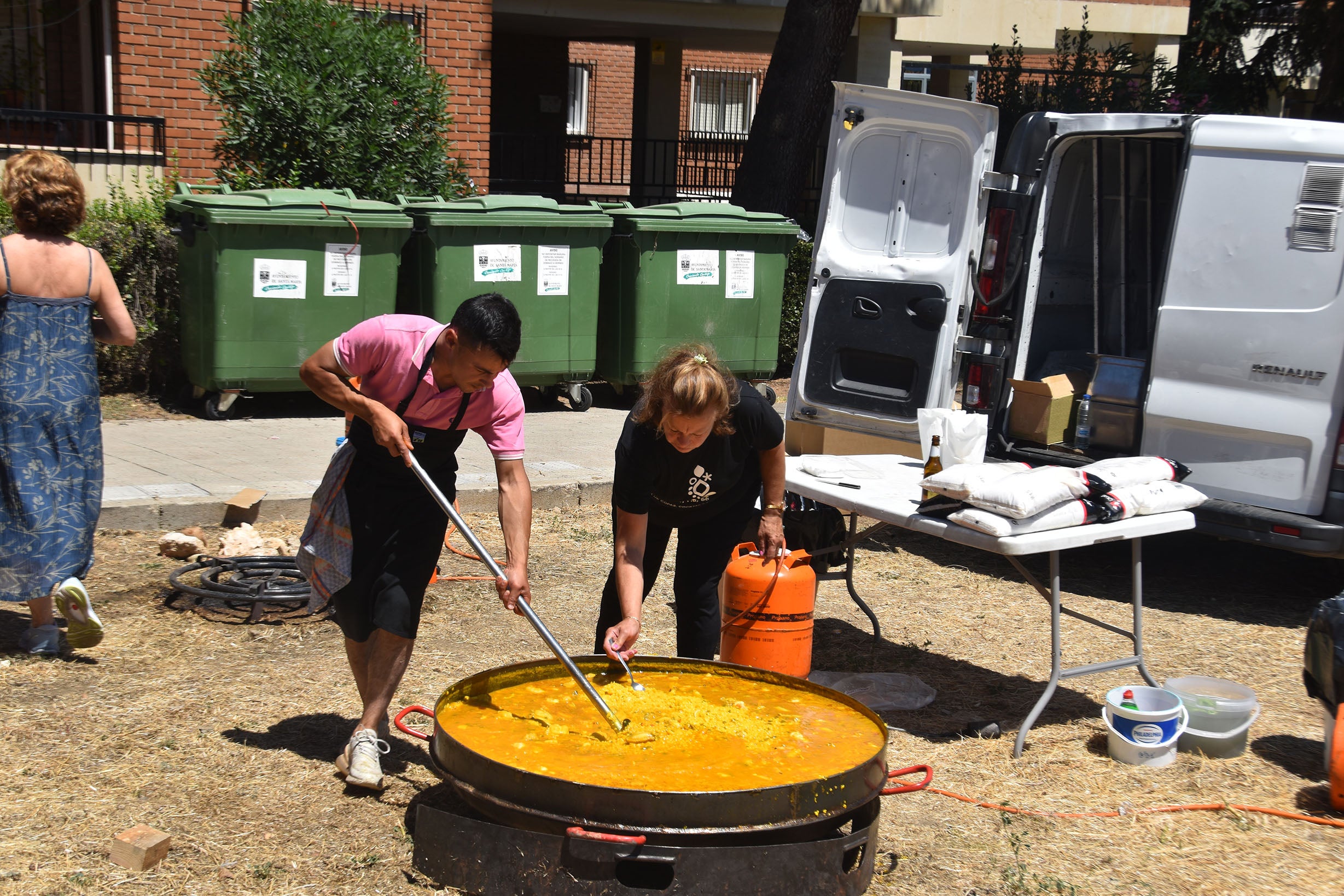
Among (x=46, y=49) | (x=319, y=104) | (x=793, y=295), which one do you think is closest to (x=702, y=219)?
(x=793, y=295)

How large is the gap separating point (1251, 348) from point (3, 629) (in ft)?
17.9

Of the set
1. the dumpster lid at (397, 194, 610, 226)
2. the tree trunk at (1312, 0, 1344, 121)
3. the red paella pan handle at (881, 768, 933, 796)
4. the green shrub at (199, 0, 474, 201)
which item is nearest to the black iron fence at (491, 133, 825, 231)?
the green shrub at (199, 0, 474, 201)

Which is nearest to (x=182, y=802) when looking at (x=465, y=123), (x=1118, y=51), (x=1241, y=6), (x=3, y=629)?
(x=3, y=629)

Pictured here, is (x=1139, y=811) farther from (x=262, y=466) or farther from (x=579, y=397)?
(x=579, y=397)

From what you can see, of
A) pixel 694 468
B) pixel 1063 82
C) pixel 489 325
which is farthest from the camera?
pixel 1063 82

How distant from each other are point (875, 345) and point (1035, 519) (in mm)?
2566

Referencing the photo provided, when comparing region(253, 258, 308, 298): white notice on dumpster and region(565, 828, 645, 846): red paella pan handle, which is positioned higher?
region(253, 258, 308, 298): white notice on dumpster

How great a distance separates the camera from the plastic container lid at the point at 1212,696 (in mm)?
4547

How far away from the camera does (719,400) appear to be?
368cm

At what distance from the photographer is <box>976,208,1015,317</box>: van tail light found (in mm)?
6484

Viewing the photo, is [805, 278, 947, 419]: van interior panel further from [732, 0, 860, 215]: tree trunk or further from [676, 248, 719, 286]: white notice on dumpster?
[732, 0, 860, 215]: tree trunk

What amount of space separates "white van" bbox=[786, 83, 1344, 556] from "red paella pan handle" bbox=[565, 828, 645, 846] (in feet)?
12.7

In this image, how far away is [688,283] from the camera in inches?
392

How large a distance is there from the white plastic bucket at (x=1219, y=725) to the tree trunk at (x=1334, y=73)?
45.3 feet
